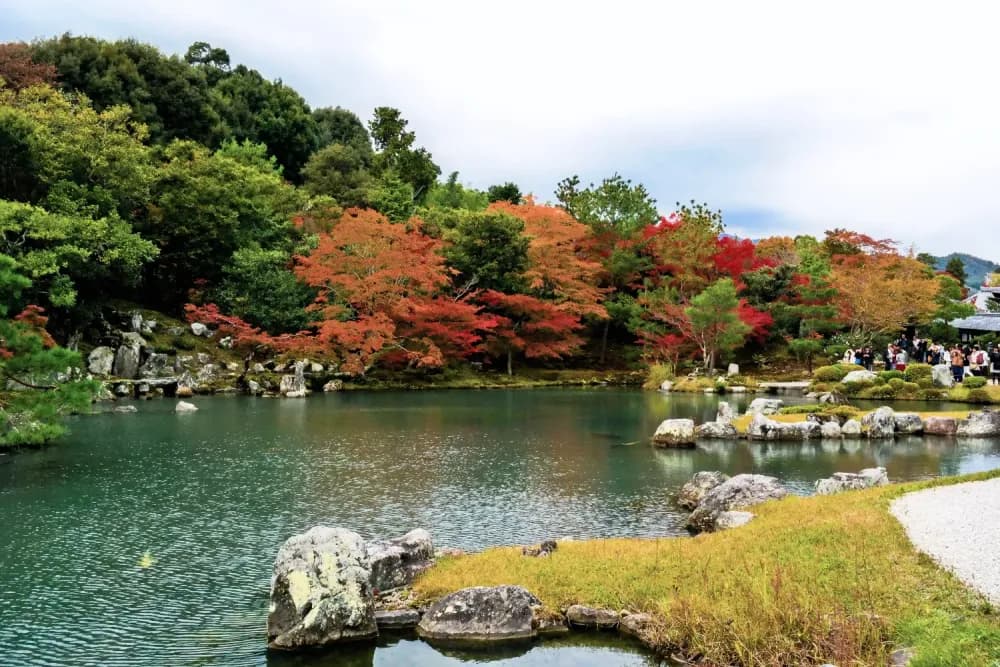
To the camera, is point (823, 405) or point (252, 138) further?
point (252, 138)

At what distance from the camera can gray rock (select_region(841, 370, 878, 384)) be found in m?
33.3

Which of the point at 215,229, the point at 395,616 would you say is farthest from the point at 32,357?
the point at 215,229

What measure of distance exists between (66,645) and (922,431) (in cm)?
2365

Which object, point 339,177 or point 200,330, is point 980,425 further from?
point 339,177

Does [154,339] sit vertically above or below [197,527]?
above

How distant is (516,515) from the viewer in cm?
1402

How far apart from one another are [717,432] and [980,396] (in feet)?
46.5

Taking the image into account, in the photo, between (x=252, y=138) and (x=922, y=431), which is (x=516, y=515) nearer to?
(x=922, y=431)

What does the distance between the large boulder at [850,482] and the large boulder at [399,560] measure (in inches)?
331

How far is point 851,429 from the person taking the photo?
23.6 metres

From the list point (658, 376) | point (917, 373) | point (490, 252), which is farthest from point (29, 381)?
point (917, 373)

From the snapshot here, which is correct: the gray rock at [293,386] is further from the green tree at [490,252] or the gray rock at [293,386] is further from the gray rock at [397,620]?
the gray rock at [397,620]

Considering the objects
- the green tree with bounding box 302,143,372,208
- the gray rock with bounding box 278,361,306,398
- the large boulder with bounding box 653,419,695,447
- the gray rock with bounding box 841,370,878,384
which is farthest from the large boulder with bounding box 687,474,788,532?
the green tree with bounding box 302,143,372,208

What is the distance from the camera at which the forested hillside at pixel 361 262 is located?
32344mm
